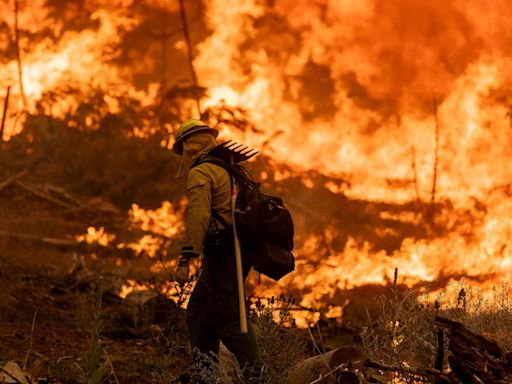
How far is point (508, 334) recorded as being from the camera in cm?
499

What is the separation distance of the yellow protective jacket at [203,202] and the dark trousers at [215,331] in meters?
0.43

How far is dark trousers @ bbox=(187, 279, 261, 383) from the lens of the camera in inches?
186

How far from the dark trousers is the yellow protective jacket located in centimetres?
43

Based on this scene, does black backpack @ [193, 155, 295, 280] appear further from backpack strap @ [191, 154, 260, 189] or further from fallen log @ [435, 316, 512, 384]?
fallen log @ [435, 316, 512, 384]

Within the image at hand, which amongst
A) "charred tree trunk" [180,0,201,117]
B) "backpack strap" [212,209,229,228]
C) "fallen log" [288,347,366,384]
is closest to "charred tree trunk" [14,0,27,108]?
"charred tree trunk" [180,0,201,117]

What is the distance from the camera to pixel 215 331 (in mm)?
4887

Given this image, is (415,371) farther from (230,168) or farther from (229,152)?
(229,152)

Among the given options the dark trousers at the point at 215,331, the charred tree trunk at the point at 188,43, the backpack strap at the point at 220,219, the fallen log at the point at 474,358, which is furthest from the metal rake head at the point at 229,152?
the charred tree trunk at the point at 188,43

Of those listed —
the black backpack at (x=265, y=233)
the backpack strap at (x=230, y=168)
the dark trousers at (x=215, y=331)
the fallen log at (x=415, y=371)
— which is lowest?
the fallen log at (x=415, y=371)

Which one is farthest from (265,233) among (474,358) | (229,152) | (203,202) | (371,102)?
(371,102)

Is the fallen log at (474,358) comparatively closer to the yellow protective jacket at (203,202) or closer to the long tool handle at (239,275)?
the long tool handle at (239,275)

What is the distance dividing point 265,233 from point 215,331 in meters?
0.76

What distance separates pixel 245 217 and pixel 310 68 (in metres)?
7.16

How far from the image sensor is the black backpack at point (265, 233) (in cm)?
470
